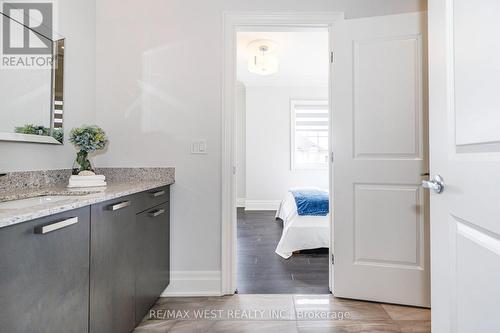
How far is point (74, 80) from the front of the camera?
184 cm

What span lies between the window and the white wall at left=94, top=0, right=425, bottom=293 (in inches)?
138

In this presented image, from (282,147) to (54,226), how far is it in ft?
15.8

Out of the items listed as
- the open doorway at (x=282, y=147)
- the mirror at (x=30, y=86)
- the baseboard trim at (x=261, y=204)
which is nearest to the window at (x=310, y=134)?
the open doorway at (x=282, y=147)

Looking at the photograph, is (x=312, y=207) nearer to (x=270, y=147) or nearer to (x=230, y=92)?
(x=230, y=92)

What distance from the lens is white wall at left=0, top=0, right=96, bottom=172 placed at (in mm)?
1581

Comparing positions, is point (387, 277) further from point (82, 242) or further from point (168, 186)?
point (82, 242)

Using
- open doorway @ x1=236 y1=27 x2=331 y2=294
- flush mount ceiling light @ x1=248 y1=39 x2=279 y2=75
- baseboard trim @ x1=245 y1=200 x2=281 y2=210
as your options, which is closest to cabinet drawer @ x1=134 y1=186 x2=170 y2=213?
open doorway @ x1=236 y1=27 x2=331 y2=294

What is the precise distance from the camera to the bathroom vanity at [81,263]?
76 cm

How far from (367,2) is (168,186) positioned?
210cm

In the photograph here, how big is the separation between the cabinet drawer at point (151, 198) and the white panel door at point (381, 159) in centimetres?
126

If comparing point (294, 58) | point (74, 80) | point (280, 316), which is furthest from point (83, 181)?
point (294, 58)

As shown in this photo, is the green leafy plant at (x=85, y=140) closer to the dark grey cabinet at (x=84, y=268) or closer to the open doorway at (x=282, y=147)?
the dark grey cabinet at (x=84, y=268)

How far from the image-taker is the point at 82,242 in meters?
1.04

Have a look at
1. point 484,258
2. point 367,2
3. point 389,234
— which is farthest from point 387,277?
point 367,2
